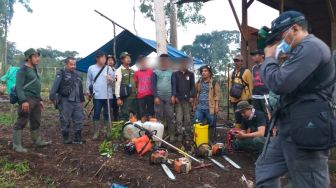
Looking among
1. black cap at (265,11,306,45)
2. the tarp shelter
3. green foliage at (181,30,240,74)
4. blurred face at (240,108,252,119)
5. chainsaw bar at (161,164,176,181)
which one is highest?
green foliage at (181,30,240,74)

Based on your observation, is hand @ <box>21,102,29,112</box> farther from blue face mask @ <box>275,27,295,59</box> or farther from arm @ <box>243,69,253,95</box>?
blue face mask @ <box>275,27,295,59</box>

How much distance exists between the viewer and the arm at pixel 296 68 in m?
2.60

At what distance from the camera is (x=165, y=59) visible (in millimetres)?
7883

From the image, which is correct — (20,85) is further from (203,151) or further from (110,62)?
(203,151)

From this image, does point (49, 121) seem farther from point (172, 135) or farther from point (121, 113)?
point (172, 135)

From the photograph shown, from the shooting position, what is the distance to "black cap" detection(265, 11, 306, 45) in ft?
9.21

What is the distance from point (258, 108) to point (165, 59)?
2212 millimetres

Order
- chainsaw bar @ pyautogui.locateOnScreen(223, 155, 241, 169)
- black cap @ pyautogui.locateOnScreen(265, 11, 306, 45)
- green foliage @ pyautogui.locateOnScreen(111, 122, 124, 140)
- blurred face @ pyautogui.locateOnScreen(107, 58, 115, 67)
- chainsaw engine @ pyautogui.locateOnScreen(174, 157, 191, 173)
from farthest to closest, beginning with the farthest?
blurred face @ pyautogui.locateOnScreen(107, 58, 115, 67)
green foliage @ pyautogui.locateOnScreen(111, 122, 124, 140)
chainsaw bar @ pyautogui.locateOnScreen(223, 155, 241, 169)
chainsaw engine @ pyautogui.locateOnScreen(174, 157, 191, 173)
black cap @ pyautogui.locateOnScreen(265, 11, 306, 45)

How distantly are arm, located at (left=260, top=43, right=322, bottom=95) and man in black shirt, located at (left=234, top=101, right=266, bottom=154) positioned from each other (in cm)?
345

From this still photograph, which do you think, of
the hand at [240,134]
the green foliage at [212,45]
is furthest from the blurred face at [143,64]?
the green foliage at [212,45]

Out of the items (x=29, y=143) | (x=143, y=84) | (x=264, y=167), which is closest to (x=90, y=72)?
(x=143, y=84)

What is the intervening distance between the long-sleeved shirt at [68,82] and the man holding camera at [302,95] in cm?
499

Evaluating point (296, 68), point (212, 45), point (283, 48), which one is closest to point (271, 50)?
point (283, 48)

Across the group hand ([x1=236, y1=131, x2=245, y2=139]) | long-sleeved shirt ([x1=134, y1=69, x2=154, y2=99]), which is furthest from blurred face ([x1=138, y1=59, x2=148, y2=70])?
hand ([x1=236, y1=131, x2=245, y2=139])
